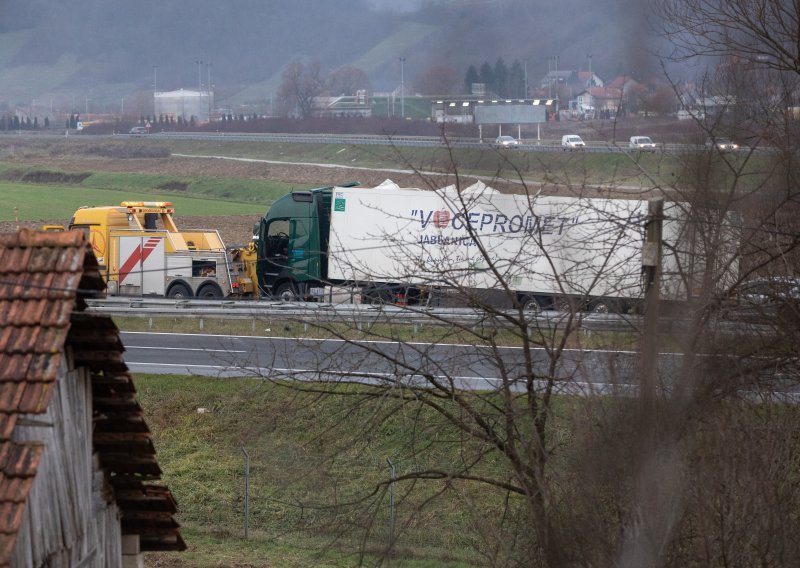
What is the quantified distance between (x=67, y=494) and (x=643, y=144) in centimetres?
461

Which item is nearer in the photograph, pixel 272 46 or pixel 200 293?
pixel 272 46

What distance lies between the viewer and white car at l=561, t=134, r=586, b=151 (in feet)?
23.7

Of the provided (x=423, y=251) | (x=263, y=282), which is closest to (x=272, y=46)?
(x=423, y=251)

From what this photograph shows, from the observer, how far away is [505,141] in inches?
233

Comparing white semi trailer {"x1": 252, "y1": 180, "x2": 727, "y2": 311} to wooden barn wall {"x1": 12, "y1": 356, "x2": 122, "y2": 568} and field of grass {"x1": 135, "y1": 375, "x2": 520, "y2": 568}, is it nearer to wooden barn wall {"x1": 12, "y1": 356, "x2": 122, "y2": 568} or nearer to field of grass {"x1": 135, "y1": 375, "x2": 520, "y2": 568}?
field of grass {"x1": 135, "y1": 375, "x2": 520, "y2": 568}

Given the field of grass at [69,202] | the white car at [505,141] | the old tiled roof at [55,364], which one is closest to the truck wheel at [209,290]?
the field of grass at [69,202]

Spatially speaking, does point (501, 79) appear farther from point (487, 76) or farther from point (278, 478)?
point (278, 478)

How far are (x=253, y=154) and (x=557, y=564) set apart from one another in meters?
31.8

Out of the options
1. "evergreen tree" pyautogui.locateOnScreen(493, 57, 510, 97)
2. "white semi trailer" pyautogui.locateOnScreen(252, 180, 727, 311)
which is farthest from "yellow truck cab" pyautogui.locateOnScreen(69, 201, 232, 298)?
"evergreen tree" pyautogui.locateOnScreen(493, 57, 510, 97)

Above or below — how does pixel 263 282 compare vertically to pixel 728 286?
below

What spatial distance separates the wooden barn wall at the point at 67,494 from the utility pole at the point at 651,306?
12.3 ft

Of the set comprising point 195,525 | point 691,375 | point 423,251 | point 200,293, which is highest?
point 423,251

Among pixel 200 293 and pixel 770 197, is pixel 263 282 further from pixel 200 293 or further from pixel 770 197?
pixel 770 197

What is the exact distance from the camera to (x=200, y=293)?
26.2 metres
